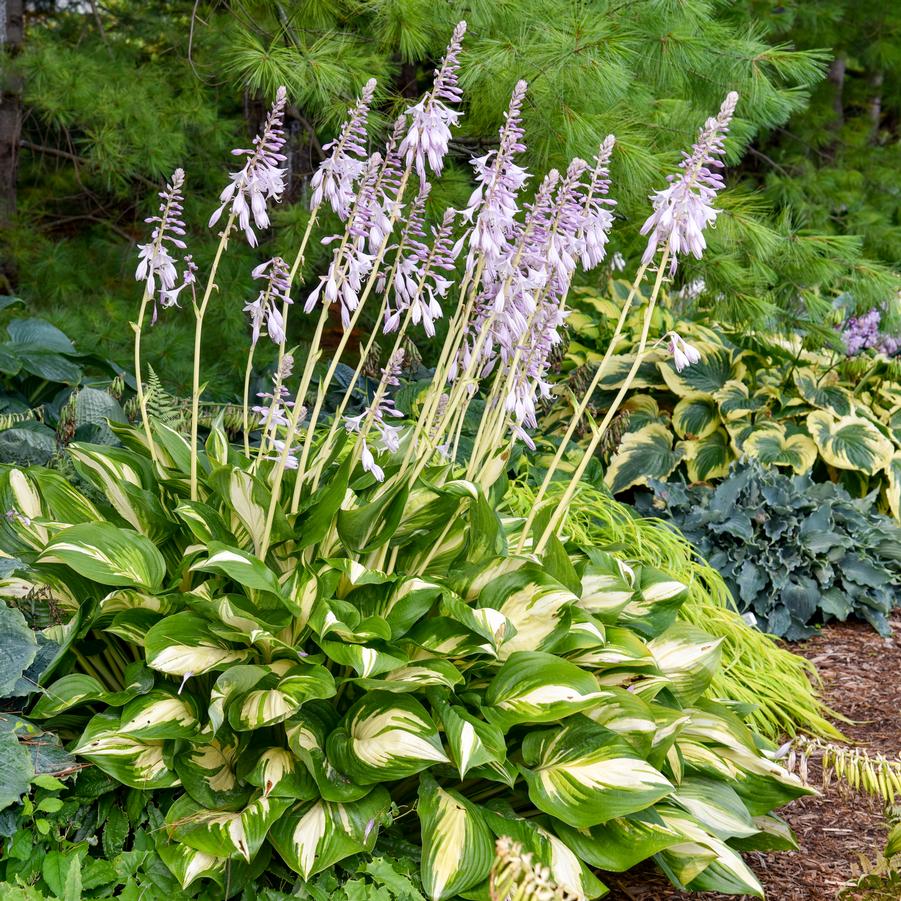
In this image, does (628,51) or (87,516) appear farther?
(628,51)

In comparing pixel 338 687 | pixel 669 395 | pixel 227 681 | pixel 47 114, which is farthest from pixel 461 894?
pixel 47 114

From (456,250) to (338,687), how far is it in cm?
103

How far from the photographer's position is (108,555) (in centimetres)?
234

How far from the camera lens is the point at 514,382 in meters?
2.53

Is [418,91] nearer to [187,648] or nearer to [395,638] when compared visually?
[395,638]

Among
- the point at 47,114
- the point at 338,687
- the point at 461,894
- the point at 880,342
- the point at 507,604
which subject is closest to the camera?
the point at 461,894

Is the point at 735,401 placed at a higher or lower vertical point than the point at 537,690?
lower

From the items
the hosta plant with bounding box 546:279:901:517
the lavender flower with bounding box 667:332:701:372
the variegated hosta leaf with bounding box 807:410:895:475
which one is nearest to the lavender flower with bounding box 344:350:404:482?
the lavender flower with bounding box 667:332:701:372

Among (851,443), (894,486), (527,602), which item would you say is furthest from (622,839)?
(894,486)

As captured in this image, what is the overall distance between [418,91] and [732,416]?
2.25m

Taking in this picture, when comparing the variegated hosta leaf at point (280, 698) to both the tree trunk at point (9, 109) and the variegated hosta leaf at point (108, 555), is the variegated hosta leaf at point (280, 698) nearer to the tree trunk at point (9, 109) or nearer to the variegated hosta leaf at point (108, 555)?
the variegated hosta leaf at point (108, 555)

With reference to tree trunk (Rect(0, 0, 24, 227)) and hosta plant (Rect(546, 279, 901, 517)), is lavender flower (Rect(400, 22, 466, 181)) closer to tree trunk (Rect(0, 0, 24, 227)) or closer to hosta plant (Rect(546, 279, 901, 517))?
hosta plant (Rect(546, 279, 901, 517))

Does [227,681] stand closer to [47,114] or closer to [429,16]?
[429,16]

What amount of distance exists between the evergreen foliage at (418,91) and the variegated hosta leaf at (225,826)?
7.92 ft
